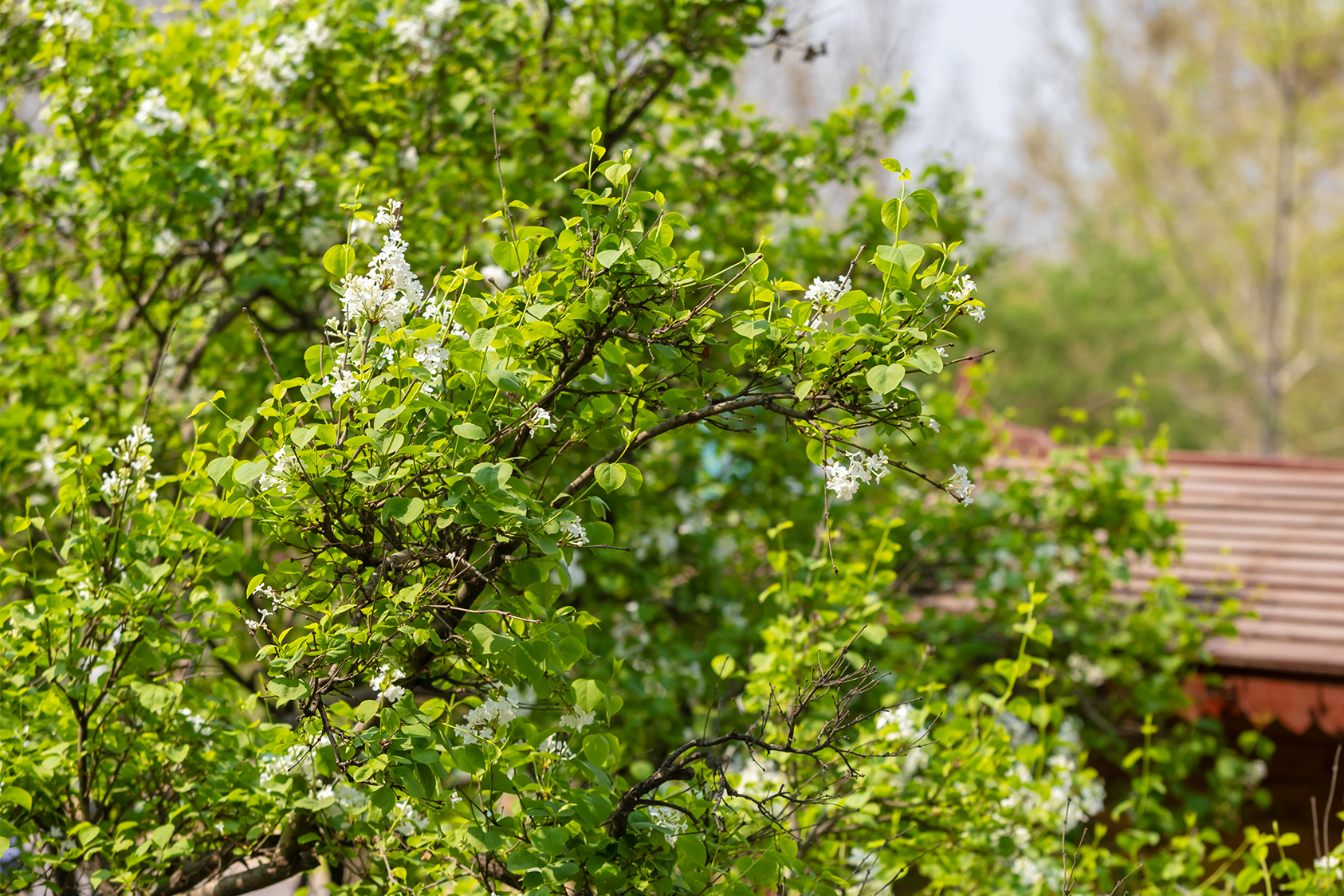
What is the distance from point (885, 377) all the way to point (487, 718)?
0.91 m

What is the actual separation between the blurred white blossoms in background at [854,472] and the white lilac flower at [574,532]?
0.43 metres

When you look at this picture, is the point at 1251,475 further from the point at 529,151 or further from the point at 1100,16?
the point at 1100,16

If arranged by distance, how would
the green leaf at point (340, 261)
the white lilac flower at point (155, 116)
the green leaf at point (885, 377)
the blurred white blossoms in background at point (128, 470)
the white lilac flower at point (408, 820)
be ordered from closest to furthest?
the green leaf at point (885, 377) → the green leaf at point (340, 261) → the white lilac flower at point (408, 820) → the blurred white blossoms in background at point (128, 470) → the white lilac flower at point (155, 116)

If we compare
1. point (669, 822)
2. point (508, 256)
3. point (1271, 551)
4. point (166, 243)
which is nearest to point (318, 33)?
point (166, 243)

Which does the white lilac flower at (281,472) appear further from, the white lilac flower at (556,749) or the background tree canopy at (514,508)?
the white lilac flower at (556,749)

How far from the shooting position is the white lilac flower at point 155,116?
3.47 meters

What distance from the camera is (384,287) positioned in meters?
1.91

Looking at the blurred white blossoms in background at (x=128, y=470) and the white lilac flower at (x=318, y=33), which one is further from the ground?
the white lilac flower at (x=318, y=33)

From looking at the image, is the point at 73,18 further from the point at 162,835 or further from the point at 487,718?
the point at 487,718

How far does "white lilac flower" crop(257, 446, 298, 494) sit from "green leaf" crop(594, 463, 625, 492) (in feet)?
1.69

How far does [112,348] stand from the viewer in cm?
397

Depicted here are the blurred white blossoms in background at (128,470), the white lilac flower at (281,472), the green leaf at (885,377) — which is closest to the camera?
the green leaf at (885,377)

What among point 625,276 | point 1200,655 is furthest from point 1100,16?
point 625,276

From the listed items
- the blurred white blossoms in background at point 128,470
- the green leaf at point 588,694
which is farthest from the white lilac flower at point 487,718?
the blurred white blossoms in background at point 128,470
